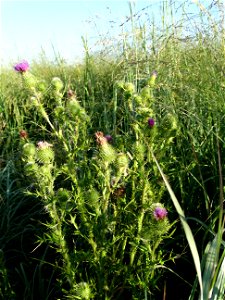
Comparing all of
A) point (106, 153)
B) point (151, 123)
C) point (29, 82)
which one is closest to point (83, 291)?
point (106, 153)

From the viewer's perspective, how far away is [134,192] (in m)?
1.54

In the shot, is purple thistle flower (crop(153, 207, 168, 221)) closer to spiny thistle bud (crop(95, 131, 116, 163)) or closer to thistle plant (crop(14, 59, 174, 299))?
thistle plant (crop(14, 59, 174, 299))

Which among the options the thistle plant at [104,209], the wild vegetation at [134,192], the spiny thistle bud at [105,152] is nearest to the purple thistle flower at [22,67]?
the wild vegetation at [134,192]

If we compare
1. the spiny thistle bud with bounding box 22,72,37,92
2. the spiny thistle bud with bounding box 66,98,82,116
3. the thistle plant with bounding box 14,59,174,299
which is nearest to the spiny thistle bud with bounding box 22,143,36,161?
the thistle plant with bounding box 14,59,174,299

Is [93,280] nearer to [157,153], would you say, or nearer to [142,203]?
[142,203]

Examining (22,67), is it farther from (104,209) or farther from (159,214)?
(159,214)

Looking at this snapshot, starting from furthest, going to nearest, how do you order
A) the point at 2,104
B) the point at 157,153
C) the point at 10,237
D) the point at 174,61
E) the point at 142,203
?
the point at 2,104, the point at 174,61, the point at 10,237, the point at 157,153, the point at 142,203

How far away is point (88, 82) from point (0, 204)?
1432mm

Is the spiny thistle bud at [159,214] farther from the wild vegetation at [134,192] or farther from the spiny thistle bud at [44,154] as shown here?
the spiny thistle bud at [44,154]

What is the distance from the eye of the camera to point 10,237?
2273mm

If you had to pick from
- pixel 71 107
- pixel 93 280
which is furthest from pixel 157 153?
pixel 93 280

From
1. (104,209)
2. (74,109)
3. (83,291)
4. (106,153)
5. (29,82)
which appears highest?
(29,82)

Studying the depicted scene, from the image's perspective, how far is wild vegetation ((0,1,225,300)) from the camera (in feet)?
4.72

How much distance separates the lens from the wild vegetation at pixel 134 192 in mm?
1438
